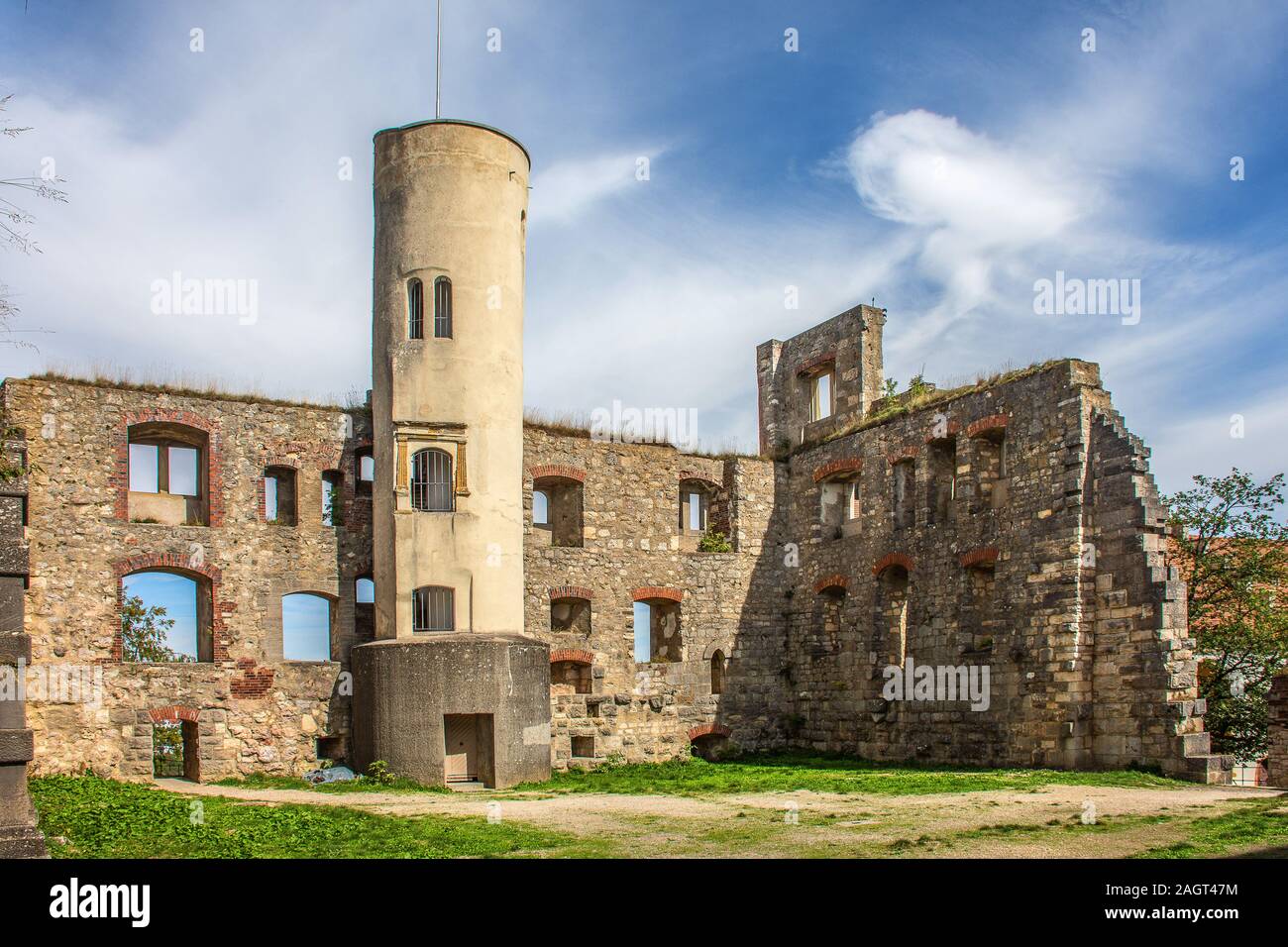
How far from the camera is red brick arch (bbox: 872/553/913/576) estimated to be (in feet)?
69.8

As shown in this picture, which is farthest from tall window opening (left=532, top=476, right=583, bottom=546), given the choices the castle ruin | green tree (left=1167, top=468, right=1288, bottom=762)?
green tree (left=1167, top=468, right=1288, bottom=762)

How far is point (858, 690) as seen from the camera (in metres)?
22.2

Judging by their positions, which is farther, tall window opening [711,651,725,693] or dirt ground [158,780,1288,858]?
tall window opening [711,651,725,693]

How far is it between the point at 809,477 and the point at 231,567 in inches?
450

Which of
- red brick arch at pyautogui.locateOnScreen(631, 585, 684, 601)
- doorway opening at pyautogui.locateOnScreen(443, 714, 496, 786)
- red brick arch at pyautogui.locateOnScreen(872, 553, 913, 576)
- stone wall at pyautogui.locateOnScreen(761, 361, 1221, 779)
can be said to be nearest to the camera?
stone wall at pyautogui.locateOnScreen(761, 361, 1221, 779)

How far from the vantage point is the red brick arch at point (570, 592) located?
22047mm

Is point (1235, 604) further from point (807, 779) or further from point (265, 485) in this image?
point (265, 485)

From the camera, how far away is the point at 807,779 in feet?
59.1

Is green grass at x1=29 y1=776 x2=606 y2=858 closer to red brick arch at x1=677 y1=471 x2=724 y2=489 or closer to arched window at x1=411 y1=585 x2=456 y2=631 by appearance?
arched window at x1=411 y1=585 x2=456 y2=631

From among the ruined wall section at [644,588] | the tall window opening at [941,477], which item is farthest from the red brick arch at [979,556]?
the ruined wall section at [644,588]

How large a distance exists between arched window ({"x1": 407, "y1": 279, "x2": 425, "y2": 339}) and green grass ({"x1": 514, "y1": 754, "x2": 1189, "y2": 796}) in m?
7.65

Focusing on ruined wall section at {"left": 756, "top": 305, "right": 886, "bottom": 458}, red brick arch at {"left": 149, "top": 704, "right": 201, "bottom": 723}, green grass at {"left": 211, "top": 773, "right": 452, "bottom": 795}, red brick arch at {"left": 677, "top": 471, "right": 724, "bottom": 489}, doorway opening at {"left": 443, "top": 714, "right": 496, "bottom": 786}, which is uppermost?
ruined wall section at {"left": 756, "top": 305, "right": 886, "bottom": 458}

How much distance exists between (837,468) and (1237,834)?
13.3 metres
